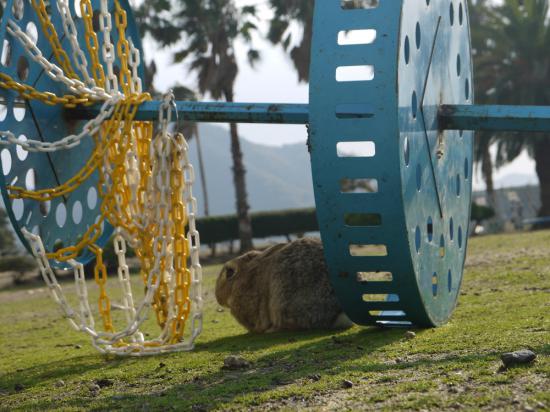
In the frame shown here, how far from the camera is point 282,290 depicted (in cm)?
930

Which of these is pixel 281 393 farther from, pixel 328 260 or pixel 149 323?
pixel 149 323

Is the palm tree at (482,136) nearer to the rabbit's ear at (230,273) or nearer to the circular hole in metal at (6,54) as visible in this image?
the rabbit's ear at (230,273)

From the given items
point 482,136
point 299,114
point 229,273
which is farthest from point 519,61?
point 299,114

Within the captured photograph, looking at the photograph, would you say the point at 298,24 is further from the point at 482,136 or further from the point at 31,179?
the point at 31,179

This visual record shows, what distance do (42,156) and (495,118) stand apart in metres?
3.76

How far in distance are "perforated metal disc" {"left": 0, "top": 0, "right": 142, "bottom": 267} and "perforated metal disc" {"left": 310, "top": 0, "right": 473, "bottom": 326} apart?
251 centimetres

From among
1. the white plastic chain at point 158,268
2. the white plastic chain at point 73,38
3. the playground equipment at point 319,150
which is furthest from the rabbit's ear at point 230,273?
the white plastic chain at point 73,38

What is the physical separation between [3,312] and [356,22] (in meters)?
12.5

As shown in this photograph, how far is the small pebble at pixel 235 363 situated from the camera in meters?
7.19

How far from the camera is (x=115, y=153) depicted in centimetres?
784

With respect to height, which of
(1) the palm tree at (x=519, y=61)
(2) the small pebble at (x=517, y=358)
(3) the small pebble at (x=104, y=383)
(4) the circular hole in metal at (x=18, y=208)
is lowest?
(3) the small pebble at (x=104, y=383)

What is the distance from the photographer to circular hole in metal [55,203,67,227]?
28.0 ft

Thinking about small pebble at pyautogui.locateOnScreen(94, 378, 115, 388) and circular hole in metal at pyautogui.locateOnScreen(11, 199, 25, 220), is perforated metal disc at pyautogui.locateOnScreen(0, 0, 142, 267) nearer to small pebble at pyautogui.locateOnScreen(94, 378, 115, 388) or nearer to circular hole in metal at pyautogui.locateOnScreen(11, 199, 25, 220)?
circular hole in metal at pyautogui.locateOnScreen(11, 199, 25, 220)

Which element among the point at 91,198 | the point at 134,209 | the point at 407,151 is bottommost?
the point at 134,209
